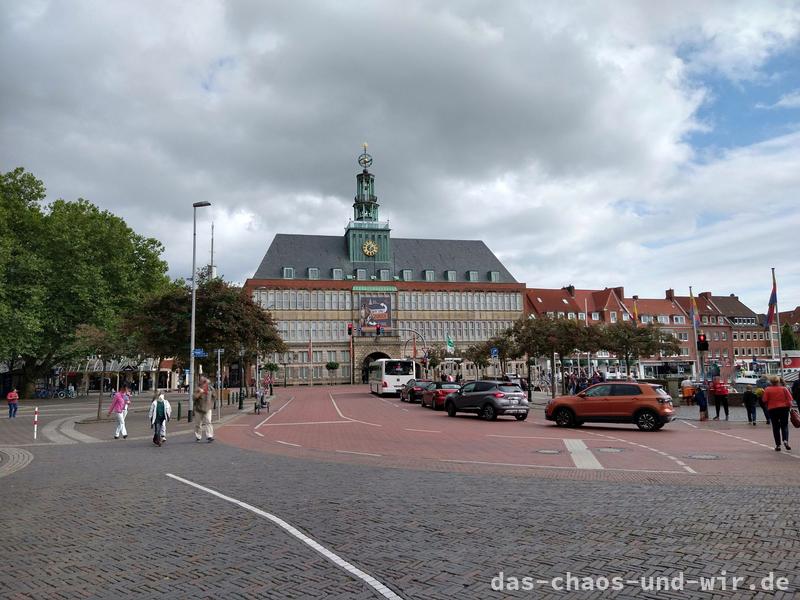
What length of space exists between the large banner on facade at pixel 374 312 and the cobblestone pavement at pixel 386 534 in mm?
77184

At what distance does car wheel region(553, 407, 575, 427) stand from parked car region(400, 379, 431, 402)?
16.9 metres

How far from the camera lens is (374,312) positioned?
89.2 m

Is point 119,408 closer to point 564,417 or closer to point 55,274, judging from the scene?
point 564,417

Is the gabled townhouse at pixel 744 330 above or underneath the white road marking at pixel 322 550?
above

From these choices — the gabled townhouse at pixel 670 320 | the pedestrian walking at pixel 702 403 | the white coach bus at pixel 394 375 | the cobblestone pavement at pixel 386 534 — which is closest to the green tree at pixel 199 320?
the white coach bus at pixel 394 375

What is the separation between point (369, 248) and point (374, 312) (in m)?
10.6

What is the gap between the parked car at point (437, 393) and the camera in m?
32.8

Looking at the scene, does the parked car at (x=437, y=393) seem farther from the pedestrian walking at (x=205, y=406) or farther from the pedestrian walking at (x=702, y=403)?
the pedestrian walking at (x=205, y=406)

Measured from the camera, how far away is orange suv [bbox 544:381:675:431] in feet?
67.1

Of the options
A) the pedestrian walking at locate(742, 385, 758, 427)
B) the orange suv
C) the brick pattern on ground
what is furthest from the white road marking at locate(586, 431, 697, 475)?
the pedestrian walking at locate(742, 385, 758, 427)

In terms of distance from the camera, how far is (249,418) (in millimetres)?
29359

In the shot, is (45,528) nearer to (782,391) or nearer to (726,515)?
(726,515)

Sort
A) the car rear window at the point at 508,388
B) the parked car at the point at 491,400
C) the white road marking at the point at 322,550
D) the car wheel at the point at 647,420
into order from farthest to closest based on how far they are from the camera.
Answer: the car rear window at the point at 508,388
the parked car at the point at 491,400
the car wheel at the point at 647,420
the white road marking at the point at 322,550

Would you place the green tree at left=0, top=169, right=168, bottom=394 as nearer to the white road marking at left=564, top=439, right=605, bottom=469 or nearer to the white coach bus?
the white coach bus
